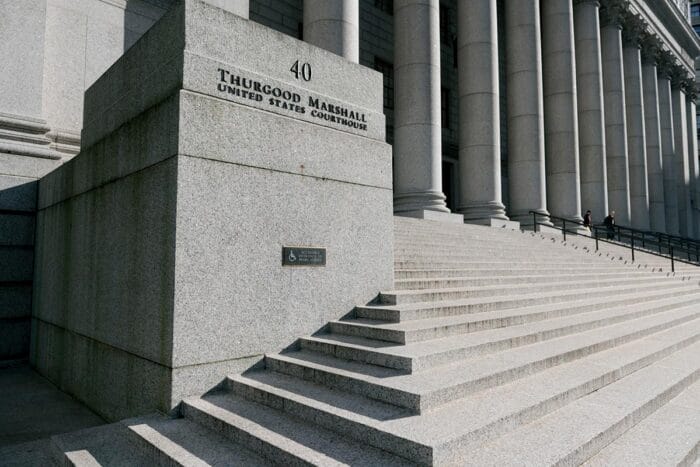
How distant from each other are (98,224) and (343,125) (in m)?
3.85

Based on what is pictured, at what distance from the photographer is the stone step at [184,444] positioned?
4.18 meters

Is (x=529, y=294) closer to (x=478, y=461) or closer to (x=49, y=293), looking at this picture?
(x=478, y=461)

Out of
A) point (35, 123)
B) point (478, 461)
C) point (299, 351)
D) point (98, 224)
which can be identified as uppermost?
point (35, 123)

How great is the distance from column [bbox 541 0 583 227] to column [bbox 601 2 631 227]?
823 centimetres

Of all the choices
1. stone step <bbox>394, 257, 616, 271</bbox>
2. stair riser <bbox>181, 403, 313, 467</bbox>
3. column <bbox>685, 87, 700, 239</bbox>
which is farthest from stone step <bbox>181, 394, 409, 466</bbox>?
column <bbox>685, 87, 700, 239</bbox>

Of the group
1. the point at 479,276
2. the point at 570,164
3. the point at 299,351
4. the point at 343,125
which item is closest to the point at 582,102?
the point at 570,164

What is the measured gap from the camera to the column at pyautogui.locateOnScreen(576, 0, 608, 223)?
29.2 meters

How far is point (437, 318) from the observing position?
6.82 metres

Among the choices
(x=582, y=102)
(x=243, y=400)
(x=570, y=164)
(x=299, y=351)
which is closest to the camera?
(x=243, y=400)

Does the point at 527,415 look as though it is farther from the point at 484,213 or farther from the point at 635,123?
the point at 635,123

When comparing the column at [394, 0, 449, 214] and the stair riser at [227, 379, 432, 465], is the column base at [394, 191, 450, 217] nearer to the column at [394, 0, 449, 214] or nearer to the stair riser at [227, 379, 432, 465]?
the column at [394, 0, 449, 214]

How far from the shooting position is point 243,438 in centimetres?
446

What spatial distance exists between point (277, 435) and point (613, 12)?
36407 mm

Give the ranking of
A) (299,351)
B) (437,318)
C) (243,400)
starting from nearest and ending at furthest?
1. (243,400)
2. (299,351)
3. (437,318)
